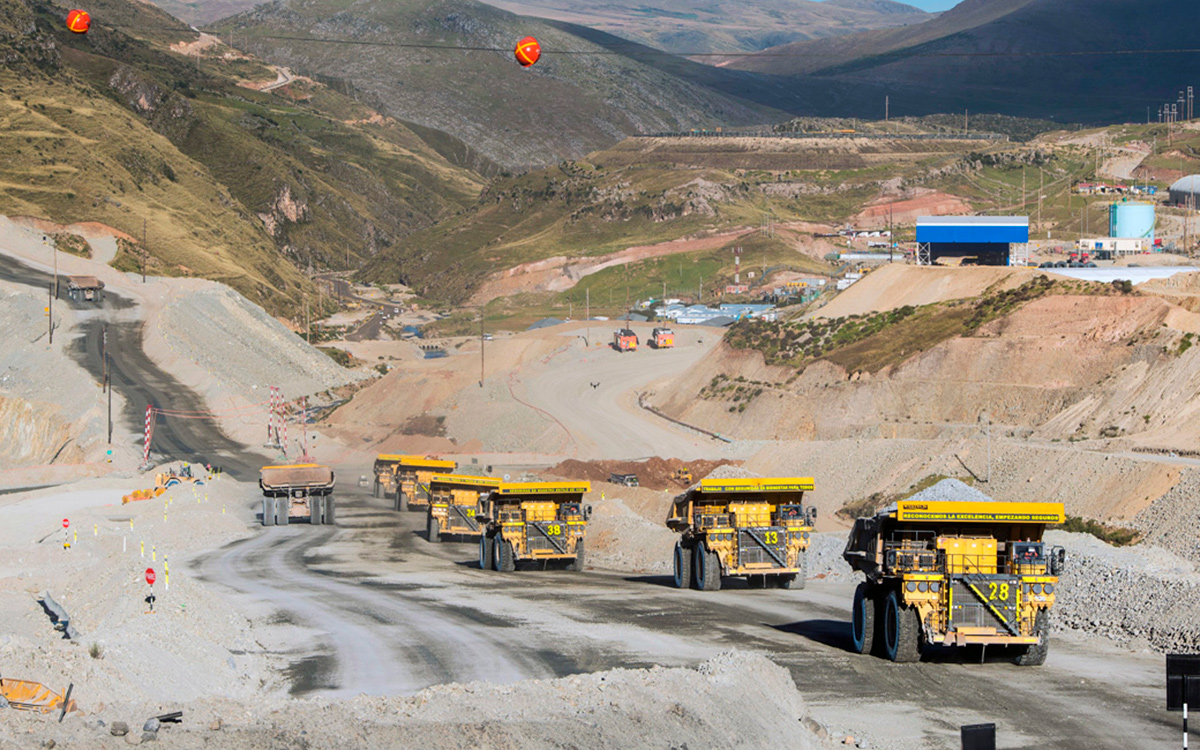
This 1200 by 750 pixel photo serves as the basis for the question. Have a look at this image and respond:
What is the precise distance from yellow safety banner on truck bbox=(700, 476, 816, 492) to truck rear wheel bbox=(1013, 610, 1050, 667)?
917cm

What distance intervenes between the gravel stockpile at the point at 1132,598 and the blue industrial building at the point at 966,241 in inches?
3189

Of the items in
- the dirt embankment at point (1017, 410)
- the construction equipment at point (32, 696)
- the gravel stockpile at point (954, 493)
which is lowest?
the construction equipment at point (32, 696)

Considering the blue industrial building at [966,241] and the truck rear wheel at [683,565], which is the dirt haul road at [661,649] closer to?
the truck rear wheel at [683,565]

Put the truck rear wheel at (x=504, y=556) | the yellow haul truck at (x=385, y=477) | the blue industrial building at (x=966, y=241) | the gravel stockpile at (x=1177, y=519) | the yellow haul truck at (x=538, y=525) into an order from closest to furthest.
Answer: the gravel stockpile at (x=1177, y=519)
the yellow haul truck at (x=538, y=525)
the truck rear wheel at (x=504, y=556)
the yellow haul truck at (x=385, y=477)
the blue industrial building at (x=966, y=241)

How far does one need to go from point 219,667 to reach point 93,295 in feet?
320

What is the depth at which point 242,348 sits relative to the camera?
113938mm

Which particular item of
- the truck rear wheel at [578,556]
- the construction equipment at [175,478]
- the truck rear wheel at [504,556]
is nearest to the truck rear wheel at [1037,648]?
the truck rear wheel at [578,556]

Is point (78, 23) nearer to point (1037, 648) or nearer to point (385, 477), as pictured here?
point (385, 477)

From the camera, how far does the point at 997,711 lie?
822 inches

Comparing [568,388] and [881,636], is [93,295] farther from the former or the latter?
[881,636]

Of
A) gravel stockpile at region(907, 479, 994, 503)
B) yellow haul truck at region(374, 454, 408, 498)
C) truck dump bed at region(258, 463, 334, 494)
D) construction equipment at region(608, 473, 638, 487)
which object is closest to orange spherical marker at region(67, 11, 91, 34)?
truck dump bed at region(258, 463, 334, 494)

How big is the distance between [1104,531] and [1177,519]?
8.62 feet

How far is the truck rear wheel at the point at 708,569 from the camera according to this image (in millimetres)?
34219

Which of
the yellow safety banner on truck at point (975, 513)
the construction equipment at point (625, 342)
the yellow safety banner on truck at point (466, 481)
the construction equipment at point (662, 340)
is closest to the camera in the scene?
the yellow safety banner on truck at point (975, 513)
